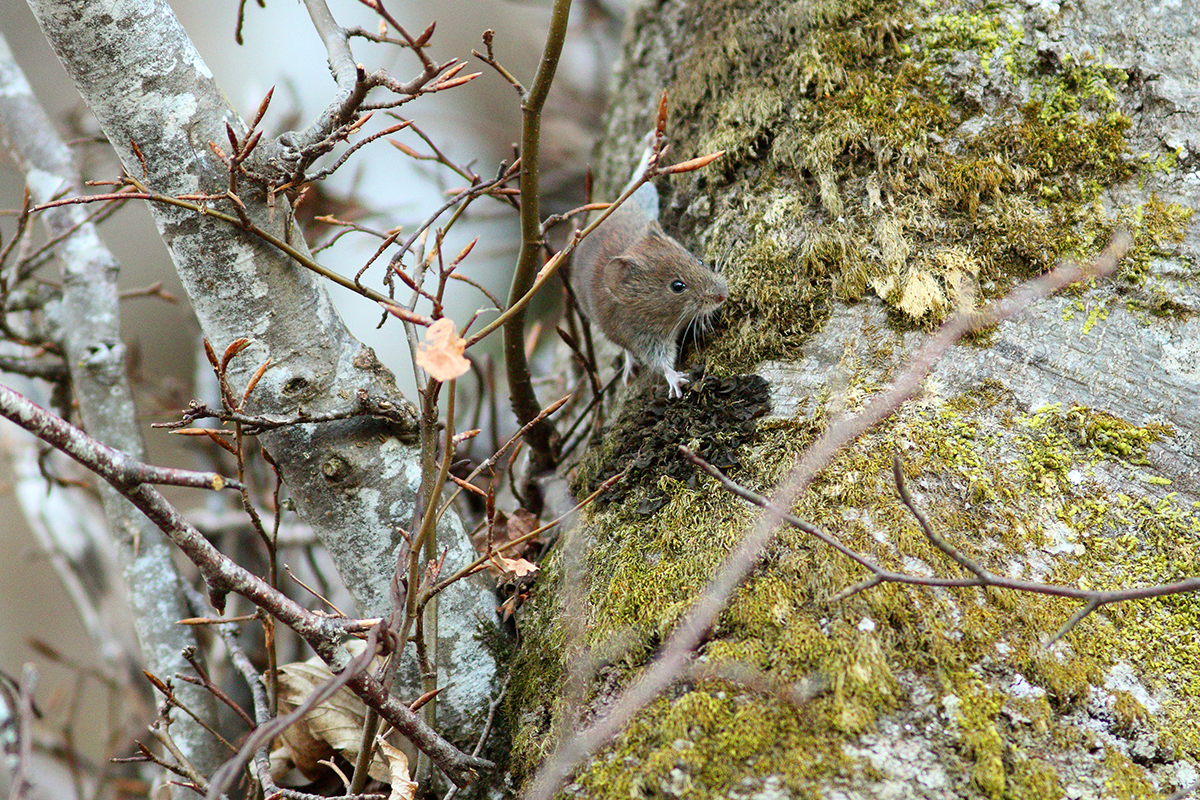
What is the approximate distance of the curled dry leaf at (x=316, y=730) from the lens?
224cm

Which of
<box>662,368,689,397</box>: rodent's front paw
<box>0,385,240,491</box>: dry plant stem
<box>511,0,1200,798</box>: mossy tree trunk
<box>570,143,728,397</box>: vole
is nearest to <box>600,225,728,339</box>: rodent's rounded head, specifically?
<box>570,143,728,397</box>: vole

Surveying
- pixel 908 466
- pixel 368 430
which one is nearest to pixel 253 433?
pixel 368 430

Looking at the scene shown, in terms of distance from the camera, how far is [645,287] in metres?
3.43

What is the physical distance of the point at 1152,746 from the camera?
1702 mm

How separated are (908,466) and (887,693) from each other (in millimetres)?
611

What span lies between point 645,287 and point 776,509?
6.54ft

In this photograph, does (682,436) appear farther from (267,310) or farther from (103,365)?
(103,365)

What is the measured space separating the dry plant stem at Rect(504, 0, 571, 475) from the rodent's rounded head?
0.60 metres

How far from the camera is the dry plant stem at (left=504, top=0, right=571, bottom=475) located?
83.7 inches

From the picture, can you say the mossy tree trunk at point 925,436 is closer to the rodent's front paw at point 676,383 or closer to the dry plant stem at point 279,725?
the rodent's front paw at point 676,383

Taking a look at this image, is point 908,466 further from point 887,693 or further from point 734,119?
point 734,119

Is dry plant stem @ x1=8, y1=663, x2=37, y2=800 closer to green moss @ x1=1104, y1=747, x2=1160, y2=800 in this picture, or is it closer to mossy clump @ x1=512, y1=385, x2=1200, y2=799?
mossy clump @ x1=512, y1=385, x2=1200, y2=799

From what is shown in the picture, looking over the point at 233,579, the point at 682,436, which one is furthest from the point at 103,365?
the point at 682,436

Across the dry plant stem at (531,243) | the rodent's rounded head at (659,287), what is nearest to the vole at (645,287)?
the rodent's rounded head at (659,287)
